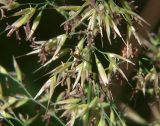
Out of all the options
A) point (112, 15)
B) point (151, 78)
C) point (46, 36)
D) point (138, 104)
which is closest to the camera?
point (112, 15)

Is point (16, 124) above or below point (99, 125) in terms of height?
below

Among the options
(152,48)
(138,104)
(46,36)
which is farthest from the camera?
(46,36)

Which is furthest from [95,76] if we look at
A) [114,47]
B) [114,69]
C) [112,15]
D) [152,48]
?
[114,47]

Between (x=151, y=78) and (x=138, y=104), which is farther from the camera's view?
(x=138, y=104)

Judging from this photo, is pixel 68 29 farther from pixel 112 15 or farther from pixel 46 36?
pixel 46 36

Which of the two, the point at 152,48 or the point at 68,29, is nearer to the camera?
the point at 68,29

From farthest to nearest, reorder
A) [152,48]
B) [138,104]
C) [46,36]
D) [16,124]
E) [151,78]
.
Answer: [46,36] < [138,104] < [16,124] < [152,48] < [151,78]

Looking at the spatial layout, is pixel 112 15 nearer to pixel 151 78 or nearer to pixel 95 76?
pixel 95 76

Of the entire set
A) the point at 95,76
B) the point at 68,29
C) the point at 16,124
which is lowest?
the point at 16,124

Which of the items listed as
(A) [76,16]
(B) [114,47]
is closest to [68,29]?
(A) [76,16]
